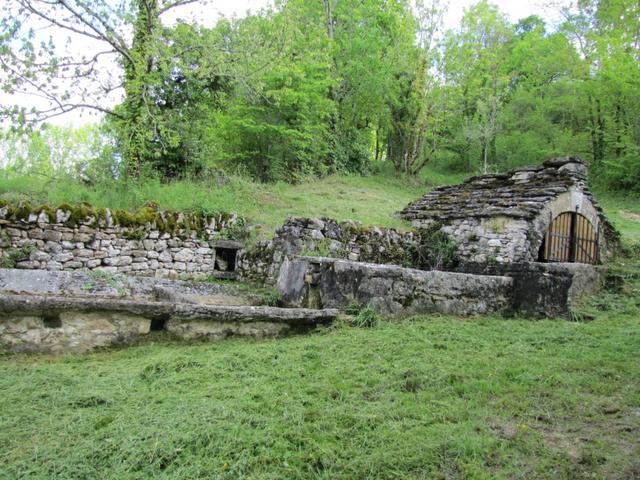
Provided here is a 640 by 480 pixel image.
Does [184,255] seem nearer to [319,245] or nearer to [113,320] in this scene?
[319,245]

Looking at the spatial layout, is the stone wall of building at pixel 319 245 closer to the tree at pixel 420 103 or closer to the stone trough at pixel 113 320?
the stone trough at pixel 113 320

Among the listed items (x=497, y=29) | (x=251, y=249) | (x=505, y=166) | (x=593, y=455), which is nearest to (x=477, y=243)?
(x=251, y=249)

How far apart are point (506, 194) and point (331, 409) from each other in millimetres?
9054

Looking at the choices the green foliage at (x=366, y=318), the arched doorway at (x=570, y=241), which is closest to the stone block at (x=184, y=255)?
the green foliage at (x=366, y=318)

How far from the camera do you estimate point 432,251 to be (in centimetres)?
1030

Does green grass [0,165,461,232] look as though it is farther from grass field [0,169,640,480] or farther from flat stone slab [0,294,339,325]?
grass field [0,169,640,480]

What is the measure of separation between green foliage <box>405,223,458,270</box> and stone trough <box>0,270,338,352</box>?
18.5ft

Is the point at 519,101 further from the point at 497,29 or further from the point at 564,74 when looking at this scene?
the point at 497,29

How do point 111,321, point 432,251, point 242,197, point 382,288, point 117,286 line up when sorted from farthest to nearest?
point 242,197, point 432,251, point 117,286, point 382,288, point 111,321

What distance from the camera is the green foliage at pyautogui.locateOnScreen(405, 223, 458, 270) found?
32.8ft

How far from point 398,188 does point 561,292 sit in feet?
43.7

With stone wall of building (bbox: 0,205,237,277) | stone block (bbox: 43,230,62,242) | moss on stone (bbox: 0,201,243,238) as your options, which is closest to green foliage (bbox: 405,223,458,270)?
moss on stone (bbox: 0,201,243,238)

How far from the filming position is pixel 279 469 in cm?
224

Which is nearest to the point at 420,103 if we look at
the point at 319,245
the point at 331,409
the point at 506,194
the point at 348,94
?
the point at 348,94
